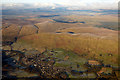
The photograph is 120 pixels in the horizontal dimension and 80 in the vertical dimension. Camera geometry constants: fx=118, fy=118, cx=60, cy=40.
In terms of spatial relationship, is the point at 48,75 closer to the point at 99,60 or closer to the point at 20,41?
the point at 99,60

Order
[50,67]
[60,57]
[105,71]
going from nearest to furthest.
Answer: [105,71]
[50,67]
[60,57]

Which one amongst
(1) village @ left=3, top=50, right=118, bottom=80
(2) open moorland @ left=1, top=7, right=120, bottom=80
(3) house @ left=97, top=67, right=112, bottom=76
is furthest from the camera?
(3) house @ left=97, top=67, right=112, bottom=76

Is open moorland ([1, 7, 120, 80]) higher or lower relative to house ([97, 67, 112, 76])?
higher

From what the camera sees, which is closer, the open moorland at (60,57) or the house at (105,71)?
the open moorland at (60,57)

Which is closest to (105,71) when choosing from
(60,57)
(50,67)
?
(60,57)

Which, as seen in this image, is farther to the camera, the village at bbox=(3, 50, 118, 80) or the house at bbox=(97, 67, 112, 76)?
the house at bbox=(97, 67, 112, 76)

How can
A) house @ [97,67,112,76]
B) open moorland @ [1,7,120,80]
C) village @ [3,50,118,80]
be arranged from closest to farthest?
village @ [3,50,118,80] → open moorland @ [1,7,120,80] → house @ [97,67,112,76]

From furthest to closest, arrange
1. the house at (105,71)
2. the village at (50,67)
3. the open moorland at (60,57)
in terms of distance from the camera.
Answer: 1. the house at (105,71)
2. the open moorland at (60,57)
3. the village at (50,67)

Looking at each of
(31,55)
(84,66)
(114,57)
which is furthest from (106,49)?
(31,55)

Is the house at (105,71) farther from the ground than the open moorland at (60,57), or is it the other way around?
the open moorland at (60,57)

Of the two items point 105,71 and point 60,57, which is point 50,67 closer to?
point 60,57

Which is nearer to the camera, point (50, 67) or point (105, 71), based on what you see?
point (105, 71)
